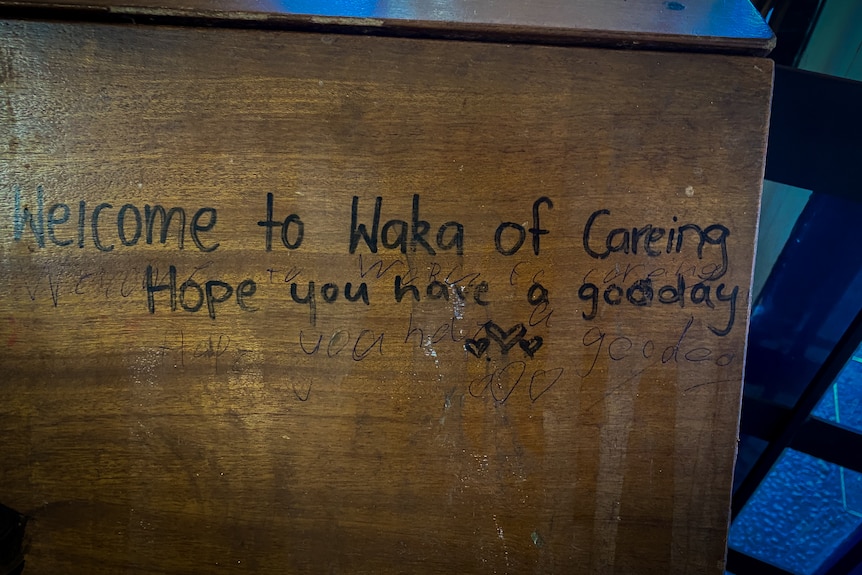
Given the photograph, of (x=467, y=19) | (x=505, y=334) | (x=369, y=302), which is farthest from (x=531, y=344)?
(x=467, y=19)

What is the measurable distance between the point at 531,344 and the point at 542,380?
0.04 m

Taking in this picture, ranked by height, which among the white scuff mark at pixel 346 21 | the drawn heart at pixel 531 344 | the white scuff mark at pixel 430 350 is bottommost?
the white scuff mark at pixel 430 350

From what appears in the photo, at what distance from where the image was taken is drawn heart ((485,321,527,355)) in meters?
0.62

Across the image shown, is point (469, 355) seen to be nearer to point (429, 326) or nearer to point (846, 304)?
point (429, 326)

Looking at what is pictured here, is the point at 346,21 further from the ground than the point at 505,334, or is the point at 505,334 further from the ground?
the point at 346,21

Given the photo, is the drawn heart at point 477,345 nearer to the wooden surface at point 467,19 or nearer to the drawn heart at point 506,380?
the drawn heart at point 506,380

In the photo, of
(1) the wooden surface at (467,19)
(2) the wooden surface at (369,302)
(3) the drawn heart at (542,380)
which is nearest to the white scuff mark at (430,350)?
(2) the wooden surface at (369,302)

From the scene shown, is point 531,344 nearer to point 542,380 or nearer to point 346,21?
point 542,380

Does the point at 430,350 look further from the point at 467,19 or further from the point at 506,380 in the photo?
the point at 467,19

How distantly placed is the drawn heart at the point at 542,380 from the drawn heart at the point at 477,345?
0.07m

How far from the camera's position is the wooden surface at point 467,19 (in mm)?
574

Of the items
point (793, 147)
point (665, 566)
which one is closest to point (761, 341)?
point (793, 147)

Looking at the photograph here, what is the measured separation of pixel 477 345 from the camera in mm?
623

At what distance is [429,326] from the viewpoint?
2.03 ft
